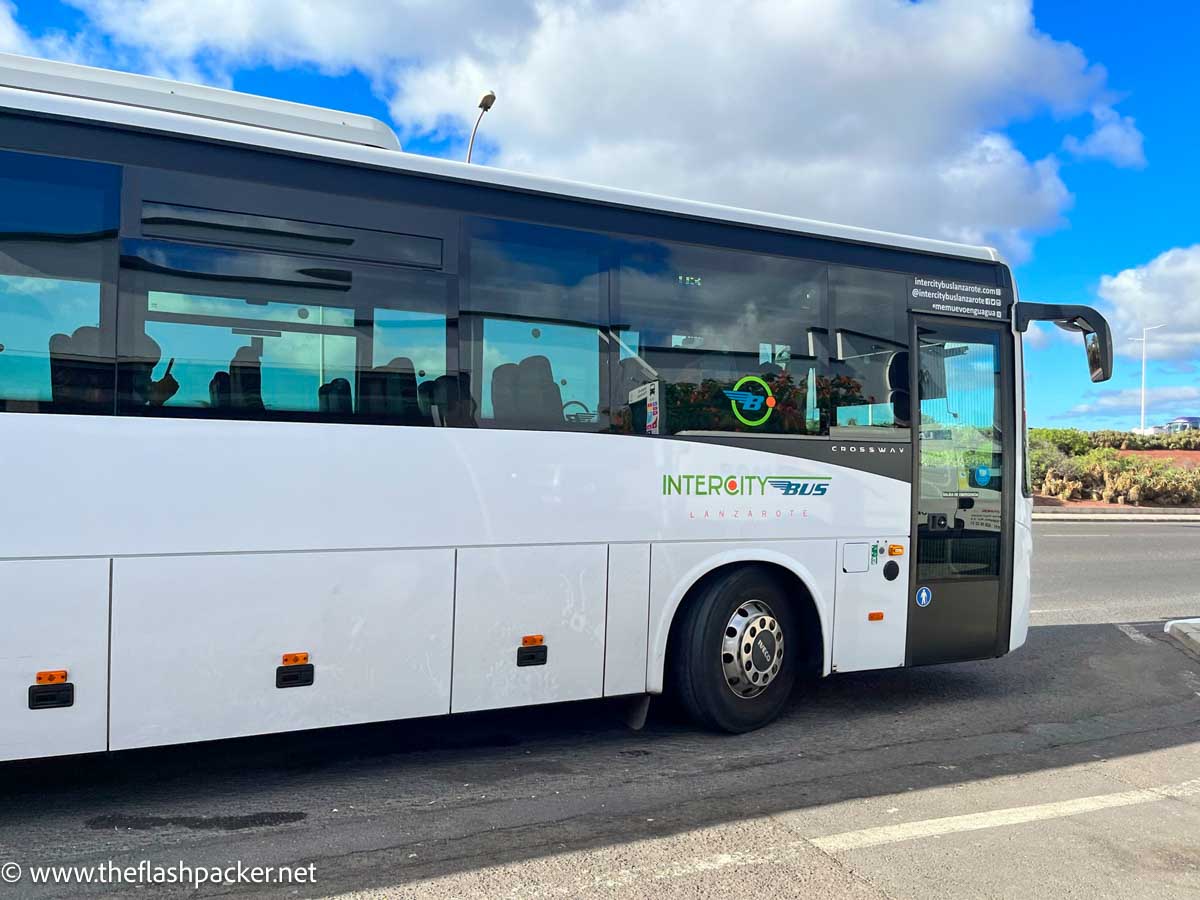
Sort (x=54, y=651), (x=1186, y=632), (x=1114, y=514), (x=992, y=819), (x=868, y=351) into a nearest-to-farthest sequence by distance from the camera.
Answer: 1. (x=54, y=651)
2. (x=992, y=819)
3. (x=868, y=351)
4. (x=1186, y=632)
5. (x=1114, y=514)

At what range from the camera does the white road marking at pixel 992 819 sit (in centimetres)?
464

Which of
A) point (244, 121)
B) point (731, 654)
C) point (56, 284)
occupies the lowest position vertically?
A: point (731, 654)

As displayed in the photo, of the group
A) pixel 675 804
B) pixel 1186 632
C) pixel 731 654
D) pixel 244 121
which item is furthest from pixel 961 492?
pixel 244 121

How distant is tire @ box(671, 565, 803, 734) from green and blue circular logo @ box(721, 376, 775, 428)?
97cm

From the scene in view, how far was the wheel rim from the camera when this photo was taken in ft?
21.2

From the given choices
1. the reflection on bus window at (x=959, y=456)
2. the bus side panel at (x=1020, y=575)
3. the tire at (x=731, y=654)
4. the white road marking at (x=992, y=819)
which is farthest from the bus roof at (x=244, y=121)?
the white road marking at (x=992, y=819)

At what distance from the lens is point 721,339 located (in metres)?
6.50

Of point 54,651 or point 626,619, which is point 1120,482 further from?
point 54,651

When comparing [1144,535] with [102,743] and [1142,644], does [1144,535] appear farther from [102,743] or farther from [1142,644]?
[102,743]

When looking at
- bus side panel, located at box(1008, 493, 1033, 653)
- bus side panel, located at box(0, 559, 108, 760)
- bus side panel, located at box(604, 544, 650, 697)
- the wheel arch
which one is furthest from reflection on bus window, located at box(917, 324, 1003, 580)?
bus side panel, located at box(0, 559, 108, 760)

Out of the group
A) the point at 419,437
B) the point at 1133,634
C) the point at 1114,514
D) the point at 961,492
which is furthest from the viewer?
the point at 1114,514

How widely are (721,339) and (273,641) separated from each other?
3.29 metres

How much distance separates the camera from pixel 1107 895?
164 inches

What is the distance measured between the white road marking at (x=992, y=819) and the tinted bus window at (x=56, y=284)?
4.02 metres
